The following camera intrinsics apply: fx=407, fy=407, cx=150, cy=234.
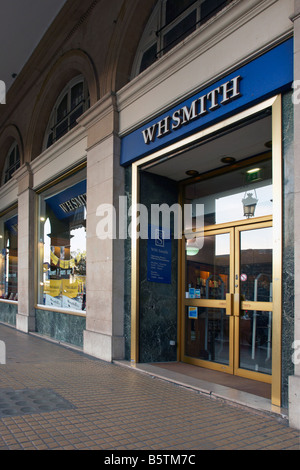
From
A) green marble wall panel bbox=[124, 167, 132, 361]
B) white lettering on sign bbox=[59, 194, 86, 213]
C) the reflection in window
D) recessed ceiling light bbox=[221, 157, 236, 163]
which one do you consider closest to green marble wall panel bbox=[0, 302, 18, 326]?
white lettering on sign bbox=[59, 194, 86, 213]

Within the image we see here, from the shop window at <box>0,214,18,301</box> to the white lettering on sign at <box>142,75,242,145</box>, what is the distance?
27.3 feet

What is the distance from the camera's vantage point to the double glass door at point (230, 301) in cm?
593

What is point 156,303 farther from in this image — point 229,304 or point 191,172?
point 191,172

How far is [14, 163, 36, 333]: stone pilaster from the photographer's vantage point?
11.2 metres

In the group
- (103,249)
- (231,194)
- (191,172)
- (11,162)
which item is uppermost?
(11,162)

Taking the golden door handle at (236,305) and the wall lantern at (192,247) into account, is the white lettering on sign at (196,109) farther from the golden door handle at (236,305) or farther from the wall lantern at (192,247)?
the golden door handle at (236,305)

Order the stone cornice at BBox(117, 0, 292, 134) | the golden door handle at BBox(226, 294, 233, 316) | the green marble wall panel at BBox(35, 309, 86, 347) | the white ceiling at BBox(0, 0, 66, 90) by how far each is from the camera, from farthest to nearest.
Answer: the white ceiling at BBox(0, 0, 66, 90) → the green marble wall panel at BBox(35, 309, 86, 347) → the golden door handle at BBox(226, 294, 233, 316) → the stone cornice at BBox(117, 0, 292, 134)

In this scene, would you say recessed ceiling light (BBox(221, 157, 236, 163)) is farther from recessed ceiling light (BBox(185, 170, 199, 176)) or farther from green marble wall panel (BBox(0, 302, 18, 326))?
green marble wall panel (BBox(0, 302, 18, 326))

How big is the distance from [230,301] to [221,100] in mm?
2963

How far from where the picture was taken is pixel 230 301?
6.28 metres

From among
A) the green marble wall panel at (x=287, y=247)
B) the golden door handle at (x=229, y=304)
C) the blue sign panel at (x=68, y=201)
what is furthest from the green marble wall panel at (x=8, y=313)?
the green marble wall panel at (x=287, y=247)

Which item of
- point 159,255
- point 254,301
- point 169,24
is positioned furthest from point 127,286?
point 169,24

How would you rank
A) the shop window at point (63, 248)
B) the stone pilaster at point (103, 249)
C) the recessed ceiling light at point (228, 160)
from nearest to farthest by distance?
the recessed ceiling light at point (228, 160)
the stone pilaster at point (103, 249)
the shop window at point (63, 248)

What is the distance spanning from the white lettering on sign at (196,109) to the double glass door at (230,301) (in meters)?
1.83
